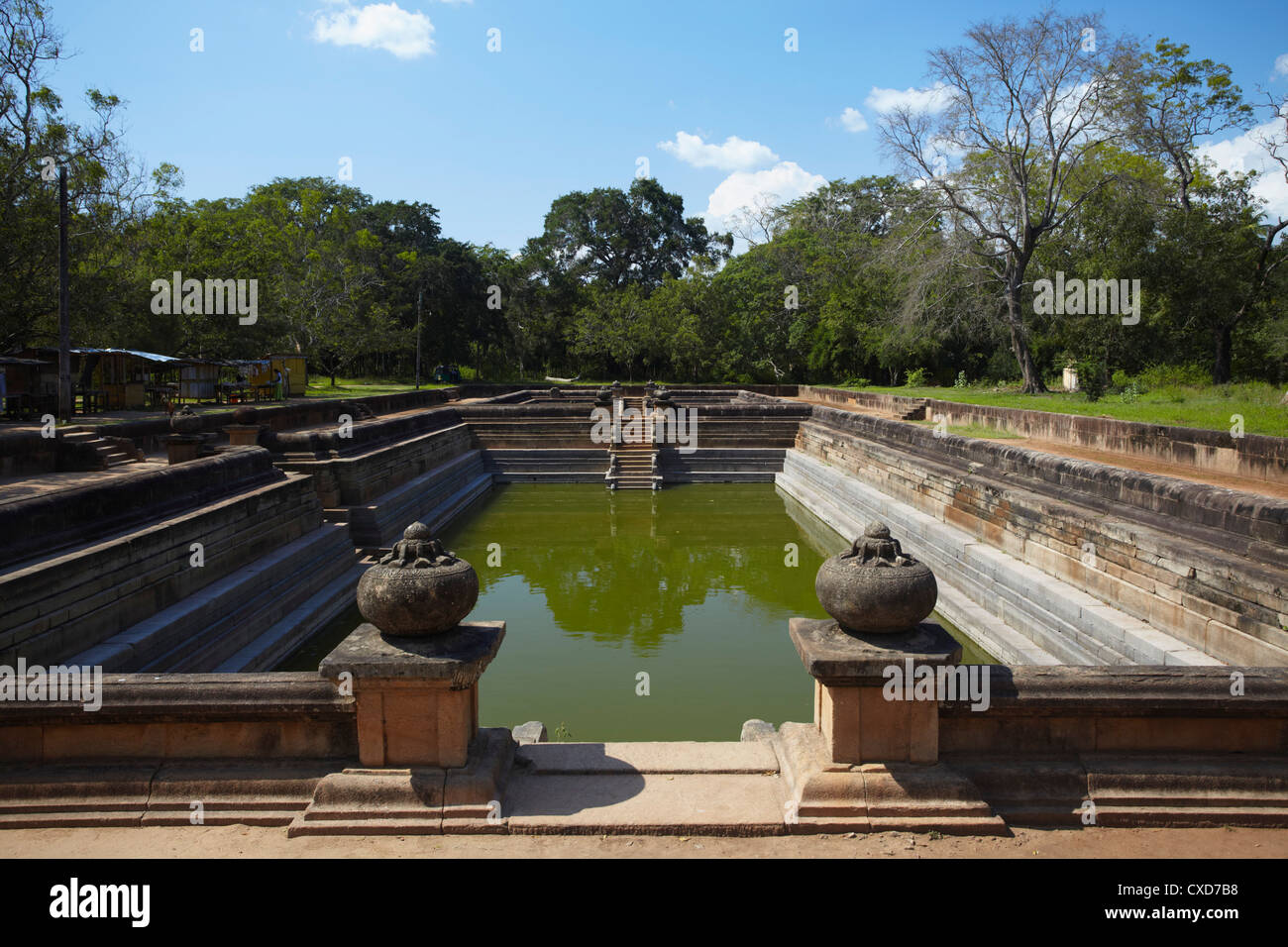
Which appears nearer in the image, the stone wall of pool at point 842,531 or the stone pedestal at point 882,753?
the stone pedestal at point 882,753

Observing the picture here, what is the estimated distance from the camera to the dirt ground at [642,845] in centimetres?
289

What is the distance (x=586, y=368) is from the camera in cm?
4416

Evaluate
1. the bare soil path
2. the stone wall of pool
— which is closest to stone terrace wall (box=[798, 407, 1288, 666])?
the stone wall of pool

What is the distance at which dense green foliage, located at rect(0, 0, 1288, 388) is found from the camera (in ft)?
59.9

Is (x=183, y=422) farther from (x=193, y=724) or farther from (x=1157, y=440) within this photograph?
(x=1157, y=440)

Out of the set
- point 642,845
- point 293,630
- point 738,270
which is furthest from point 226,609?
point 738,270

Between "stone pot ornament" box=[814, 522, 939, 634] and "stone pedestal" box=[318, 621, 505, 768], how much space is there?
1.41m

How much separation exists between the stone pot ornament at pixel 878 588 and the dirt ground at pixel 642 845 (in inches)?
31.1

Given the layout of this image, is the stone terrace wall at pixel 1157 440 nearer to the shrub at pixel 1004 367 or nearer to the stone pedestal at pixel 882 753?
the stone pedestal at pixel 882 753

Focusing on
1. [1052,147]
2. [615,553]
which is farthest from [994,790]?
[1052,147]

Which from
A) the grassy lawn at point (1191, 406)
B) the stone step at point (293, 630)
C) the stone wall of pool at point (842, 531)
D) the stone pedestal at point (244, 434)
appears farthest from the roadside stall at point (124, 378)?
the grassy lawn at point (1191, 406)

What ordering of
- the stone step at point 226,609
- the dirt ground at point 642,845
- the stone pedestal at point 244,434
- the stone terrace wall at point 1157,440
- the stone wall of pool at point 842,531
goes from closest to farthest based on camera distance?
the dirt ground at point 642,845 < the stone wall of pool at point 842,531 < the stone step at point 226,609 < the stone terrace wall at point 1157,440 < the stone pedestal at point 244,434

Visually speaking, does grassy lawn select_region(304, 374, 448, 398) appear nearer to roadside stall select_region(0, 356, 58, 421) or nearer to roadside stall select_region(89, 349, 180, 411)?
roadside stall select_region(89, 349, 180, 411)

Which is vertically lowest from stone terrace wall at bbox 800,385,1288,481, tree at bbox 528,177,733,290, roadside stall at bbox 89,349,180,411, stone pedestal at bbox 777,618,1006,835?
stone pedestal at bbox 777,618,1006,835
